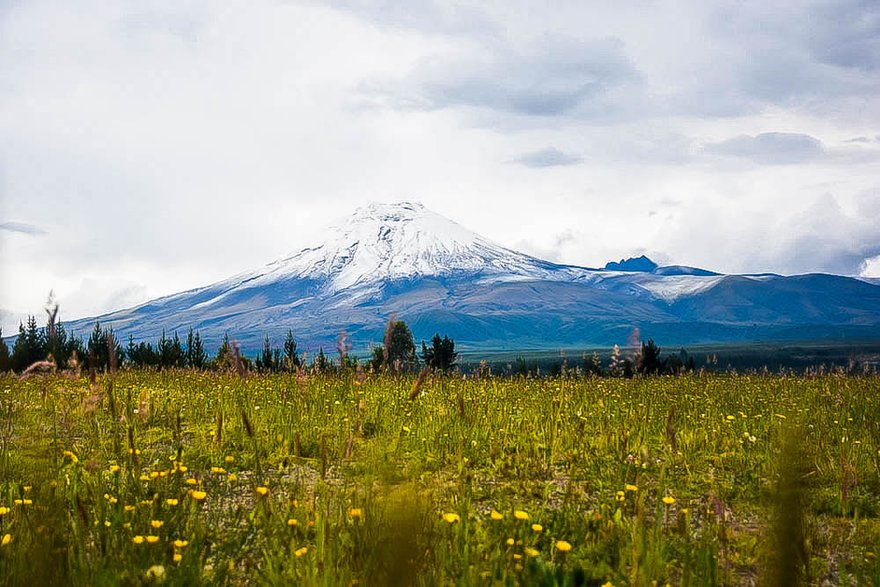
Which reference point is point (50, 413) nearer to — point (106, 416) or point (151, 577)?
point (106, 416)

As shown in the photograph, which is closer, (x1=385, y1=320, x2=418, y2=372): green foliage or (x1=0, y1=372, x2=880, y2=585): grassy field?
(x1=0, y1=372, x2=880, y2=585): grassy field

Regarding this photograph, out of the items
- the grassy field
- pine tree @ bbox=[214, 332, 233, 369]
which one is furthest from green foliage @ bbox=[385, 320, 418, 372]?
pine tree @ bbox=[214, 332, 233, 369]

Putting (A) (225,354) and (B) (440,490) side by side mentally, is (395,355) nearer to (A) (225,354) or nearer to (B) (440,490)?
(A) (225,354)

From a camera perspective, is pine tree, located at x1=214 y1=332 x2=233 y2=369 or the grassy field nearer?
the grassy field

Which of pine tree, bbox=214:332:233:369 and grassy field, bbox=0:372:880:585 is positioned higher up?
pine tree, bbox=214:332:233:369

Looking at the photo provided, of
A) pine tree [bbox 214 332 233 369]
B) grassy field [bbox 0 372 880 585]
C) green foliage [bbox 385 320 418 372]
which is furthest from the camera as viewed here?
pine tree [bbox 214 332 233 369]

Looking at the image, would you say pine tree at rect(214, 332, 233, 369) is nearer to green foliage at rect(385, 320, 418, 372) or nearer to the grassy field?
the grassy field

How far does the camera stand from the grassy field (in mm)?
3525

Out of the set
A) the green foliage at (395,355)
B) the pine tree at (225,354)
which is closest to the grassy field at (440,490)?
the pine tree at (225,354)

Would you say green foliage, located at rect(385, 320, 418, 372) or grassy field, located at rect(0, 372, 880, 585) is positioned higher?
green foliage, located at rect(385, 320, 418, 372)

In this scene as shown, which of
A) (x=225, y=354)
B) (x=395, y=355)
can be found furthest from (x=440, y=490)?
(x=395, y=355)

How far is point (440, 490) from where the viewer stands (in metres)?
5.86

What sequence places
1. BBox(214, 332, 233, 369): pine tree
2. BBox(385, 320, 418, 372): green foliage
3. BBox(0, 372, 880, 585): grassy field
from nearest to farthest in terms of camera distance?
BBox(0, 372, 880, 585): grassy field → BBox(385, 320, 418, 372): green foliage → BBox(214, 332, 233, 369): pine tree

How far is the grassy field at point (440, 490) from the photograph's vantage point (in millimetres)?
3525
